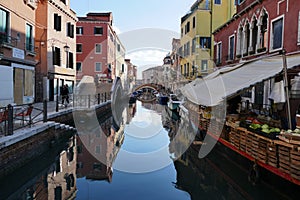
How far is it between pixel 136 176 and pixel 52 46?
14.4 m

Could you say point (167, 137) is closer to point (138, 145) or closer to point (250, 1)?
point (138, 145)

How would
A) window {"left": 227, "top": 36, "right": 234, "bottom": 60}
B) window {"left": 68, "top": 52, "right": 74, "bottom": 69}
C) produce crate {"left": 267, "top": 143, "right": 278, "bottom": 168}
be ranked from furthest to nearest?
1. window {"left": 68, "top": 52, "right": 74, "bottom": 69}
2. window {"left": 227, "top": 36, "right": 234, "bottom": 60}
3. produce crate {"left": 267, "top": 143, "right": 278, "bottom": 168}

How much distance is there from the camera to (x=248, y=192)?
Result: 5.76 metres

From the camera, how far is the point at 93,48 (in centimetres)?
3197

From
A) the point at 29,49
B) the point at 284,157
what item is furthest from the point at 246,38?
the point at 29,49

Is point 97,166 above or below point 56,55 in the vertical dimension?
below

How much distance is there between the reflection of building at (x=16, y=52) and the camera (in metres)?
11.5

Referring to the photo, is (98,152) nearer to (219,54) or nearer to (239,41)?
(239,41)

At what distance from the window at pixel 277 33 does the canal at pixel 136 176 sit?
489 cm

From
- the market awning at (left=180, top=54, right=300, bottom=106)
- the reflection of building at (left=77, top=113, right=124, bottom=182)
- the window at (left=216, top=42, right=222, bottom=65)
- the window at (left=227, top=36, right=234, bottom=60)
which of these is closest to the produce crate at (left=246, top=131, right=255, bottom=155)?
the market awning at (left=180, top=54, right=300, bottom=106)

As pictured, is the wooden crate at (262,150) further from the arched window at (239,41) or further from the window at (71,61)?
the window at (71,61)

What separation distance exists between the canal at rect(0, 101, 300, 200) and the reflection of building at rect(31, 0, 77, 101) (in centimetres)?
871

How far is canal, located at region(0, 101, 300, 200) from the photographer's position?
5.86 m

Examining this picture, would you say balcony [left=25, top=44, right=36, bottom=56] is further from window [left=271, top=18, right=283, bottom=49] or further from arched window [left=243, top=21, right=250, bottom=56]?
window [left=271, top=18, right=283, bottom=49]
